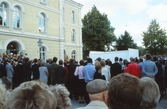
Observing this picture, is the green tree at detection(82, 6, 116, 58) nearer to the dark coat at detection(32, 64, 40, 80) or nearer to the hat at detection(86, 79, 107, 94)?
the dark coat at detection(32, 64, 40, 80)

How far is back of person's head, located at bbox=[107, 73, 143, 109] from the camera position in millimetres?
1688

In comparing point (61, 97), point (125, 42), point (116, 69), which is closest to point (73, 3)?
point (125, 42)

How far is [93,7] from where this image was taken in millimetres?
46500

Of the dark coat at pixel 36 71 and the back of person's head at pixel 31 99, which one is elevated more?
the back of person's head at pixel 31 99

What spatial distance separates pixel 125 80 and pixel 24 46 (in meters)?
20.8

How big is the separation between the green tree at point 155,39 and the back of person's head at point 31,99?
35504 millimetres

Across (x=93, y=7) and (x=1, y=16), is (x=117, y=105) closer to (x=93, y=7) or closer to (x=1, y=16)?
(x=1, y=16)

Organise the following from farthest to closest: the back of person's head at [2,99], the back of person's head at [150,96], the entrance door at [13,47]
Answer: the entrance door at [13,47] → the back of person's head at [150,96] → the back of person's head at [2,99]

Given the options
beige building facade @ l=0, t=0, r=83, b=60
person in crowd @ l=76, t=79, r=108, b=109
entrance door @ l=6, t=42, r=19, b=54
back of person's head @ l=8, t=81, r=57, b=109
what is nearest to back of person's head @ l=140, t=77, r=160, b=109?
person in crowd @ l=76, t=79, r=108, b=109

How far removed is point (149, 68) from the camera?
833cm

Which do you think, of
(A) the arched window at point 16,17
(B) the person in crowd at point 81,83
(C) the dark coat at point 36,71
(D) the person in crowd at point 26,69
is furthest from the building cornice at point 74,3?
(B) the person in crowd at point 81,83

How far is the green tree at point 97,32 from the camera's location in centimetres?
4200

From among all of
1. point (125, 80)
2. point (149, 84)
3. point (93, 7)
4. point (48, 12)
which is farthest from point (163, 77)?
point (93, 7)

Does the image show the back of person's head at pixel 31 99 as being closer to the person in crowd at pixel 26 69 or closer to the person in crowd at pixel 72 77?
the person in crowd at pixel 72 77
